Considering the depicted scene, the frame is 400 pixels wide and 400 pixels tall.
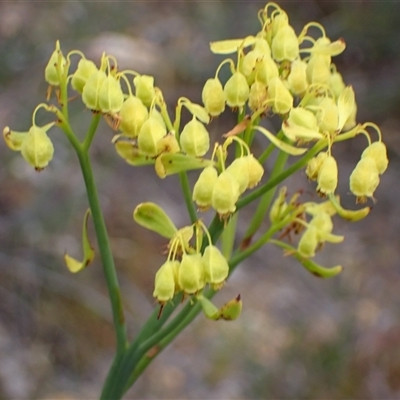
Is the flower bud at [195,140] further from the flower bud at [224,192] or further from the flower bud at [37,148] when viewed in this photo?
the flower bud at [37,148]

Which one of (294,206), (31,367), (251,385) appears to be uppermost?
(294,206)

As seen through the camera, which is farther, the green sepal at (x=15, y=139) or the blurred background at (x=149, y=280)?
the blurred background at (x=149, y=280)

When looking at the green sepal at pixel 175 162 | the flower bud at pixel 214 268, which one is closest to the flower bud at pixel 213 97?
the green sepal at pixel 175 162

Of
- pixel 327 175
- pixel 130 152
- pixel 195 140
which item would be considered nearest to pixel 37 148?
pixel 130 152

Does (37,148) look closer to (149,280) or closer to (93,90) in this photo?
(93,90)

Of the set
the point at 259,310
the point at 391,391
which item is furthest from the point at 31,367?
the point at 391,391

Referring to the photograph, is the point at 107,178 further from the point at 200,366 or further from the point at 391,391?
the point at 391,391
